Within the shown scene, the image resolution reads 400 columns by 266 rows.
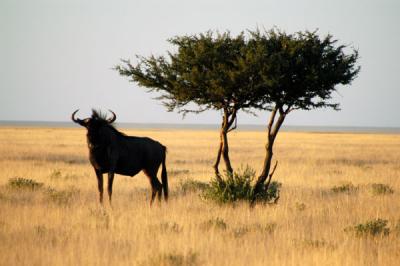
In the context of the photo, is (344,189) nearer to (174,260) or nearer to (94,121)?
(94,121)

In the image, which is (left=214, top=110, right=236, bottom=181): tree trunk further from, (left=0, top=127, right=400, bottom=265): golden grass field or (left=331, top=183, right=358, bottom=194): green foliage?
(left=331, top=183, right=358, bottom=194): green foliage

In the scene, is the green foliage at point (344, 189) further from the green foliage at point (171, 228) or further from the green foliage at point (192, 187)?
the green foliage at point (171, 228)

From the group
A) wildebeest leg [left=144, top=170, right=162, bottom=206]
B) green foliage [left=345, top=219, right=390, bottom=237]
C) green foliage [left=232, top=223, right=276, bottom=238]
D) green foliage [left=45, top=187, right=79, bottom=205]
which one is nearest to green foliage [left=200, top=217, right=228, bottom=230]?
green foliage [left=232, top=223, right=276, bottom=238]

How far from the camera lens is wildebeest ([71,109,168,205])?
12.7 metres

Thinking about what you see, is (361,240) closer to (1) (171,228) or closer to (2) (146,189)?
(1) (171,228)

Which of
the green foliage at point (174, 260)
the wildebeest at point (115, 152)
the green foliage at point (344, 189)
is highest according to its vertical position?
the wildebeest at point (115, 152)

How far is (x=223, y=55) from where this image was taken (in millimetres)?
14227

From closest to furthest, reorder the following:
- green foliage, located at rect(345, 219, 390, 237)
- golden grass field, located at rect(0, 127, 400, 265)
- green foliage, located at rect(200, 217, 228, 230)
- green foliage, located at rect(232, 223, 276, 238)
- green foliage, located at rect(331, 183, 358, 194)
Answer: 1. golden grass field, located at rect(0, 127, 400, 265)
2. green foliage, located at rect(345, 219, 390, 237)
3. green foliage, located at rect(232, 223, 276, 238)
4. green foliage, located at rect(200, 217, 228, 230)
5. green foliage, located at rect(331, 183, 358, 194)

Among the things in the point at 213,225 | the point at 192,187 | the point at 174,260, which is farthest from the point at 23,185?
the point at 174,260

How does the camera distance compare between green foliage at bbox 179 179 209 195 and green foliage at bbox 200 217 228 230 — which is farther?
green foliage at bbox 179 179 209 195

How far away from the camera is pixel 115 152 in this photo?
1334 centimetres

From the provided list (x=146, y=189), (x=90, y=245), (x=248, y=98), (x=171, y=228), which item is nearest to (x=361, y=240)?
(x=171, y=228)

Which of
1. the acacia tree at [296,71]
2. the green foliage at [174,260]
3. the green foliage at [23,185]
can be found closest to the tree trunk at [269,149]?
the acacia tree at [296,71]

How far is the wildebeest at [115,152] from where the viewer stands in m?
12.7
